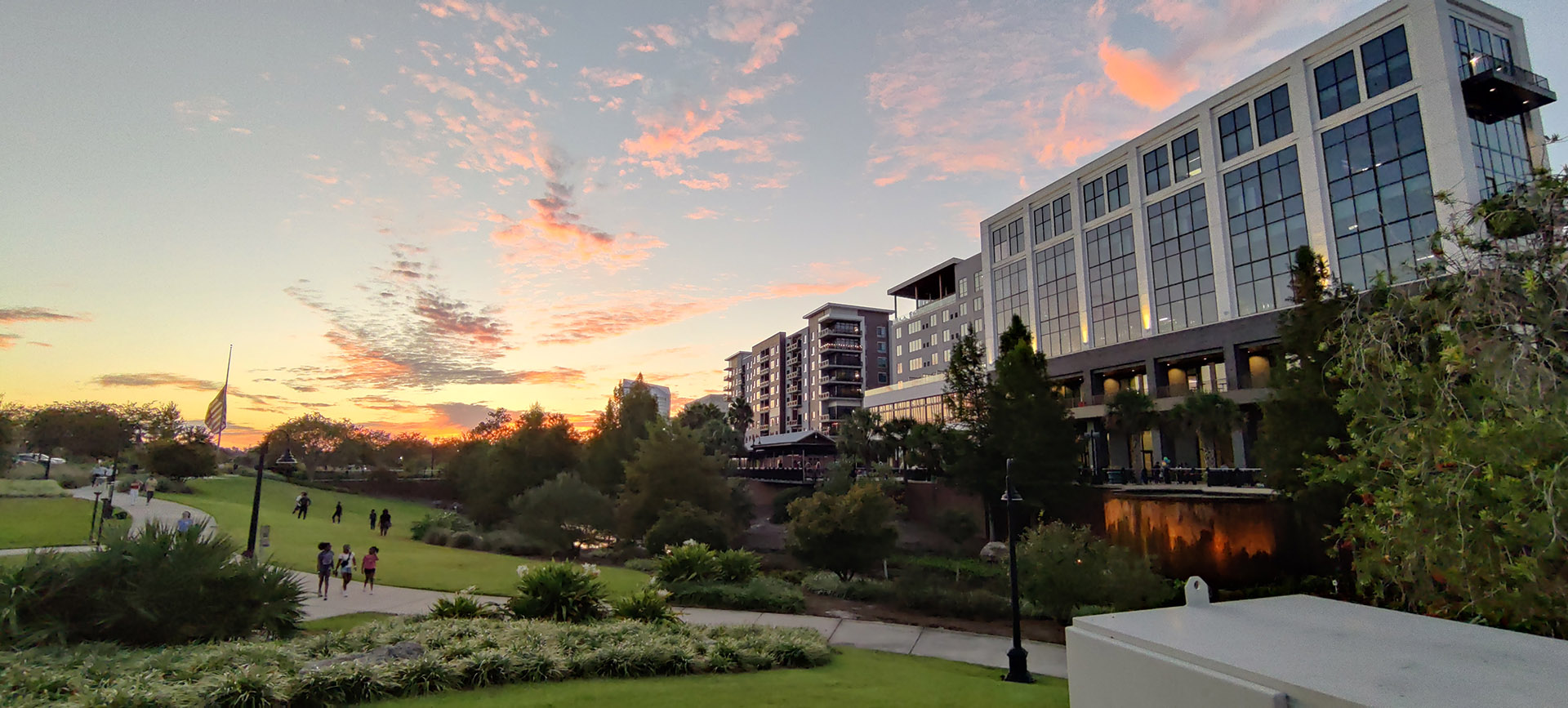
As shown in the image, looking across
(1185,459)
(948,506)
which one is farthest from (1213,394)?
(948,506)

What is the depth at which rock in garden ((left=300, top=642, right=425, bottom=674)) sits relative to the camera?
377 inches

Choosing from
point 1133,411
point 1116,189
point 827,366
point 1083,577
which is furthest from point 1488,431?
point 827,366

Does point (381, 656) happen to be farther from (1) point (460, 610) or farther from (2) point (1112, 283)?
(2) point (1112, 283)

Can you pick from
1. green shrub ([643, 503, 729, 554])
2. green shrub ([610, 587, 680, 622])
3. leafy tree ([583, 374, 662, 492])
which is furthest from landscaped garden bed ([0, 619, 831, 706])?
leafy tree ([583, 374, 662, 492])

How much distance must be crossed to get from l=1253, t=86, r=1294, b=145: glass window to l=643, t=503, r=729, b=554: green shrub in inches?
1770

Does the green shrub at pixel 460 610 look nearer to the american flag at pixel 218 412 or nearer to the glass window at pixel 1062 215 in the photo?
the american flag at pixel 218 412

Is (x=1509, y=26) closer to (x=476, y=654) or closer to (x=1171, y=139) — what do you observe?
(x=1171, y=139)

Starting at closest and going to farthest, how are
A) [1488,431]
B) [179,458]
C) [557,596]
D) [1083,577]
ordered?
[1488,431]
[557,596]
[1083,577]
[179,458]

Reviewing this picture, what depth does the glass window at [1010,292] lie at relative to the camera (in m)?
66.4

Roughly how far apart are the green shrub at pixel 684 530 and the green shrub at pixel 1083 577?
1614cm

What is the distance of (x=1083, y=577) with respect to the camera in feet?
65.6

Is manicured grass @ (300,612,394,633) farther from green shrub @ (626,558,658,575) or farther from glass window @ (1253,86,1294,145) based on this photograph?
glass window @ (1253,86,1294,145)

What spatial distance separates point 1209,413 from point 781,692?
137ft

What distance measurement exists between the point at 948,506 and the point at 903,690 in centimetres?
3893
